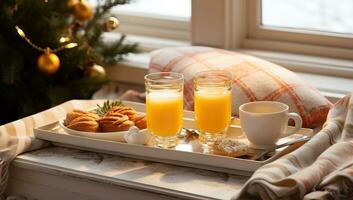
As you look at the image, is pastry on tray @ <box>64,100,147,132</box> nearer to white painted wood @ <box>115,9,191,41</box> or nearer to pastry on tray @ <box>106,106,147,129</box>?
pastry on tray @ <box>106,106,147,129</box>

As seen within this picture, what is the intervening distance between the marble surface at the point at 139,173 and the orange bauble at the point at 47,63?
1.10 feet

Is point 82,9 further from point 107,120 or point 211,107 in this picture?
point 211,107

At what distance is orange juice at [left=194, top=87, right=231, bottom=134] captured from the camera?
1.56 m

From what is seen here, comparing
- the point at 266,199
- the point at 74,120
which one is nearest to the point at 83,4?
the point at 74,120

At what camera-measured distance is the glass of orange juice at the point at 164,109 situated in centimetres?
157

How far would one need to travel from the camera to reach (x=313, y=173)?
4.33 ft

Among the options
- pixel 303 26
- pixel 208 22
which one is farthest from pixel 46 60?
pixel 303 26

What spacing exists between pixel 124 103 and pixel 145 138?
26cm

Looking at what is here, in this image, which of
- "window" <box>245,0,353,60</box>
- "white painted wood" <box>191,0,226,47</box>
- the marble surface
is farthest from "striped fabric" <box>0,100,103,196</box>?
"window" <box>245,0,353,60</box>

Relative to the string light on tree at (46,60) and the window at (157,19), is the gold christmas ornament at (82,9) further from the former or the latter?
the window at (157,19)

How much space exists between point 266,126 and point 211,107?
0.41ft

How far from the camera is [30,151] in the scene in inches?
66.0

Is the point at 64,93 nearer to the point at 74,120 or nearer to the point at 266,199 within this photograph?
the point at 74,120

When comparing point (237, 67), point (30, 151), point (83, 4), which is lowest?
point (30, 151)
